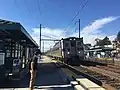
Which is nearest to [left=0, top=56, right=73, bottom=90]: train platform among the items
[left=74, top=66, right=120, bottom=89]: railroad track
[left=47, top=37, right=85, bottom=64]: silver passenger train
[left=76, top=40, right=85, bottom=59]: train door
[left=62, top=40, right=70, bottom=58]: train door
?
[left=74, top=66, right=120, bottom=89]: railroad track

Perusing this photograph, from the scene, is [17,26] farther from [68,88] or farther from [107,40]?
[107,40]

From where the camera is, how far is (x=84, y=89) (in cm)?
1240

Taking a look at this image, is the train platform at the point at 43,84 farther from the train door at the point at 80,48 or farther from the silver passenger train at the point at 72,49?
the train door at the point at 80,48

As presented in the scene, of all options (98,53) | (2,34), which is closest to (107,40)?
(98,53)

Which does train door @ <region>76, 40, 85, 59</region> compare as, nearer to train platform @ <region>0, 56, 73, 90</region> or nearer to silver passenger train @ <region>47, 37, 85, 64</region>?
silver passenger train @ <region>47, 37, 85, 64</region>

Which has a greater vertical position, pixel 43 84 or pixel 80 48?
pixel 80 48

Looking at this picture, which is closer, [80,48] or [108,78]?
[108,78]

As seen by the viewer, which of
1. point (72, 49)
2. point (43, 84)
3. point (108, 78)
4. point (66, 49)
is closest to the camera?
point (43, 84)

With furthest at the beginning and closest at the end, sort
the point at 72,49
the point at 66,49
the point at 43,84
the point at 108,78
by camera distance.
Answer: the point at 72,49
the point at 66,49
the point at 108,78
the point at 43,84

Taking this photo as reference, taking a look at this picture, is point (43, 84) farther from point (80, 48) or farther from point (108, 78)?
point (80, 48)

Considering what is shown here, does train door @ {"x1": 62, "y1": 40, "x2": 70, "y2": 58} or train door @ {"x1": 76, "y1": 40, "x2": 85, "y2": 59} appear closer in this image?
train door @ {"x1": 62, "y1": 40, "x2": 70, "y2": 58}

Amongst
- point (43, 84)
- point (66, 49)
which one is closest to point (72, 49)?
point (66, 49)

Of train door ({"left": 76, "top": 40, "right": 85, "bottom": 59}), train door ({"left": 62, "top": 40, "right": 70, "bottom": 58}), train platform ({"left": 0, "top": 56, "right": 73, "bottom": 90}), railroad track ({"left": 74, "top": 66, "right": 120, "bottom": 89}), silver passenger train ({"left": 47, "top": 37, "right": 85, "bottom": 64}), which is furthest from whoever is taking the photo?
train door ({"left": 76, "top": 40, "right": 85, "bottom": 59})

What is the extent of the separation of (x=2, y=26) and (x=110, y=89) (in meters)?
6.89
